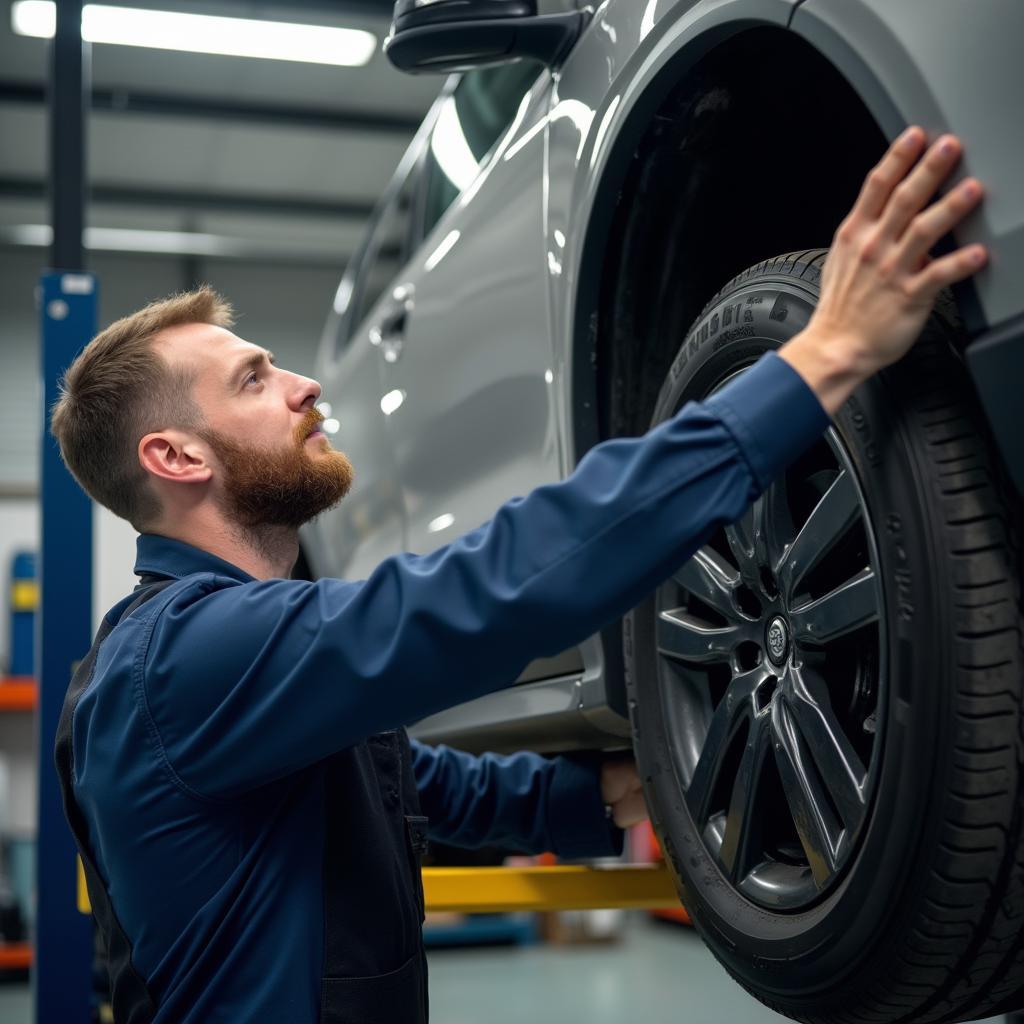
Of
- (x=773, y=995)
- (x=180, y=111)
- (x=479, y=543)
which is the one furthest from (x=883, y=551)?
(x=180, y=111)

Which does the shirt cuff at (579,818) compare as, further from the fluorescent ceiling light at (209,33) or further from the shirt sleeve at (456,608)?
the fluorescent ceiling light at (209,33)

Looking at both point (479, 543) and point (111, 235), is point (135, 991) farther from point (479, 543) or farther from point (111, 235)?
point (111, 235)

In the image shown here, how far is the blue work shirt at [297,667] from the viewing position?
1.00 meters

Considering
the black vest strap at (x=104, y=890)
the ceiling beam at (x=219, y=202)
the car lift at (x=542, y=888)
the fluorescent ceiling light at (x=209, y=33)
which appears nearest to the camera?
the black vest strap at (x=104, y=890)

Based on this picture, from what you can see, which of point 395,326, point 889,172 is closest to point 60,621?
point 395,326

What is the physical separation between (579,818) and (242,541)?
0.61m

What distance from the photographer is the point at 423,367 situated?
81.0 inches

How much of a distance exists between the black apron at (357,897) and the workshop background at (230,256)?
9.22 ft

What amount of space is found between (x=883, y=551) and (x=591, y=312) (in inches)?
21.9

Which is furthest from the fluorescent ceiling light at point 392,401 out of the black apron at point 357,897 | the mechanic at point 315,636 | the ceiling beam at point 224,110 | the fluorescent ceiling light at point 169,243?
the fluorescent ceiling light at point 169,243

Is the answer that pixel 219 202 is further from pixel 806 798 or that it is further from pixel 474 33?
pixel 806 798

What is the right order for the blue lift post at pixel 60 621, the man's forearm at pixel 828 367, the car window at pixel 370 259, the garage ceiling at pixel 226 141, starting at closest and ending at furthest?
the man's forearm at pixel 828 367, the blue lift post at pixel 60 621, the car window at pixel 370 259, the garage ceiling at pixel 226 141

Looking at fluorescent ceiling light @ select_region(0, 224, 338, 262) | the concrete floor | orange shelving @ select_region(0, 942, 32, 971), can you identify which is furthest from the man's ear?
fluorescent ceiling light @ select_region(0, 224, 338, 262)

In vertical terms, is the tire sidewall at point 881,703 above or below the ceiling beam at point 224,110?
below
